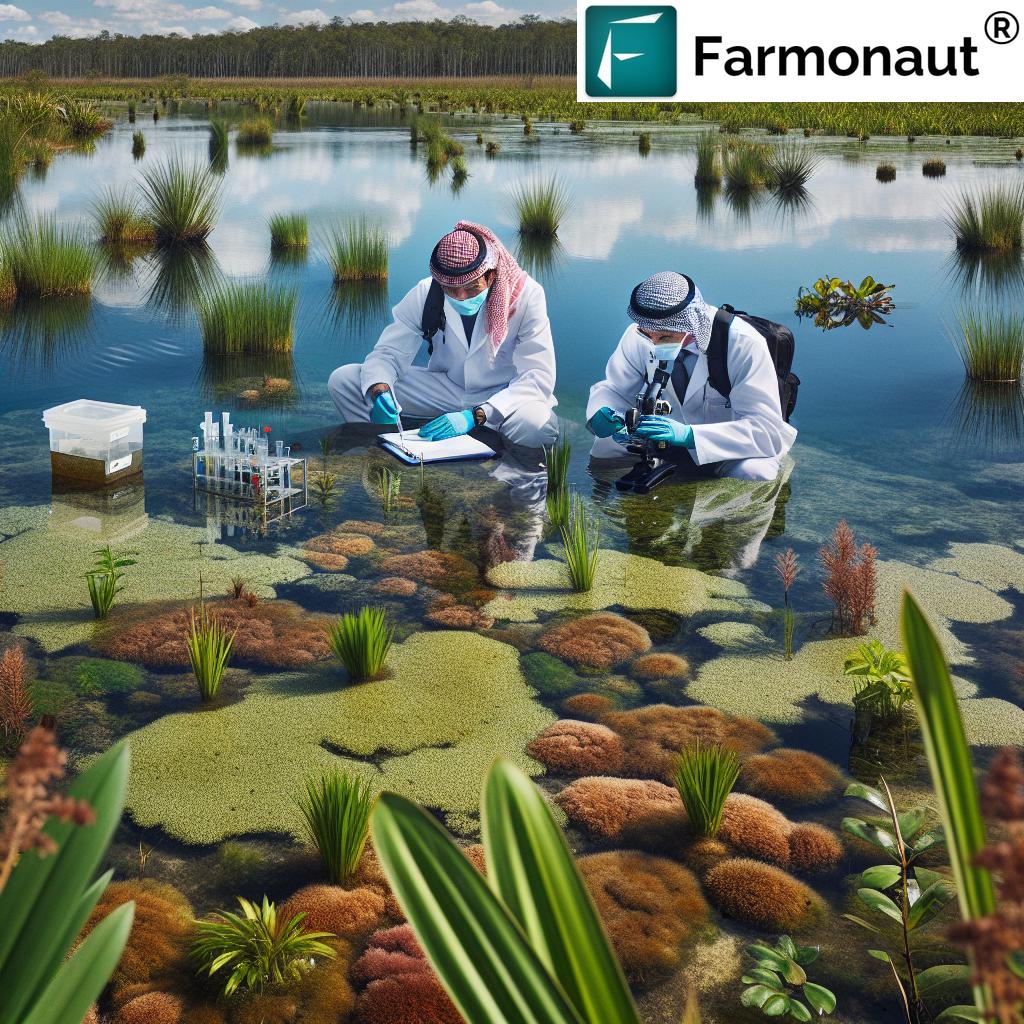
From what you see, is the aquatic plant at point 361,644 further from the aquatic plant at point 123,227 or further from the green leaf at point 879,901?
the aquatic plant at point 123,227

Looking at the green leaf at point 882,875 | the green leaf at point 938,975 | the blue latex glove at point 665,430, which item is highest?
the blue latex glove at point 665,430

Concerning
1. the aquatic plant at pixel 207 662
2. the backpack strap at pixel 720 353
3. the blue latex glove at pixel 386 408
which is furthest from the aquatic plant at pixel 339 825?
the blue latex glove at pixel 386 408

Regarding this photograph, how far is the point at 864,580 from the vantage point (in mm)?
4887

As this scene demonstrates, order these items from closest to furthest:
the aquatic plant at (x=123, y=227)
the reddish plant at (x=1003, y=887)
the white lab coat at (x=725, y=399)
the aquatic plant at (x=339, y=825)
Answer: the reddish plant at (x=1003, y=887)
the aquatic plant at (x=339, y=825)
the white lab coat at (x=725, y=399)
the aquatic plant at (x=123, y=227)

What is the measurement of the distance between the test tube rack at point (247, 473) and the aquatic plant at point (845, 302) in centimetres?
630

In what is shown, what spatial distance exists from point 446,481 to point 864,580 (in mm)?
2517

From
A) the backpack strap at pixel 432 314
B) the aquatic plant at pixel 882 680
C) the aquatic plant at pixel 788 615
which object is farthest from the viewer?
the backpack strap at pixel 432 314

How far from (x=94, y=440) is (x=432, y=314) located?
6.75 ft

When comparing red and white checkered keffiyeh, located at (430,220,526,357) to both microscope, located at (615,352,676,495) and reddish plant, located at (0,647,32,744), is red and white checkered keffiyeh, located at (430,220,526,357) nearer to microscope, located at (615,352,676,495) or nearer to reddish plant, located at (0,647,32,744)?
microscope, located at (615,352,676,495)

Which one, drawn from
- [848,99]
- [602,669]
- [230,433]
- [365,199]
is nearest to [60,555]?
[230,433]

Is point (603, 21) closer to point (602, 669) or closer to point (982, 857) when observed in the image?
point (602, 669)

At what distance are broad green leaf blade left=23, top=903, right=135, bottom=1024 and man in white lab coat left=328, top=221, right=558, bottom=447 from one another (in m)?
5.66

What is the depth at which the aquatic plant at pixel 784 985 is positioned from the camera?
8.83 feet

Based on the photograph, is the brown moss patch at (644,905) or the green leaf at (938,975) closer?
the green leaf at (938,975)
